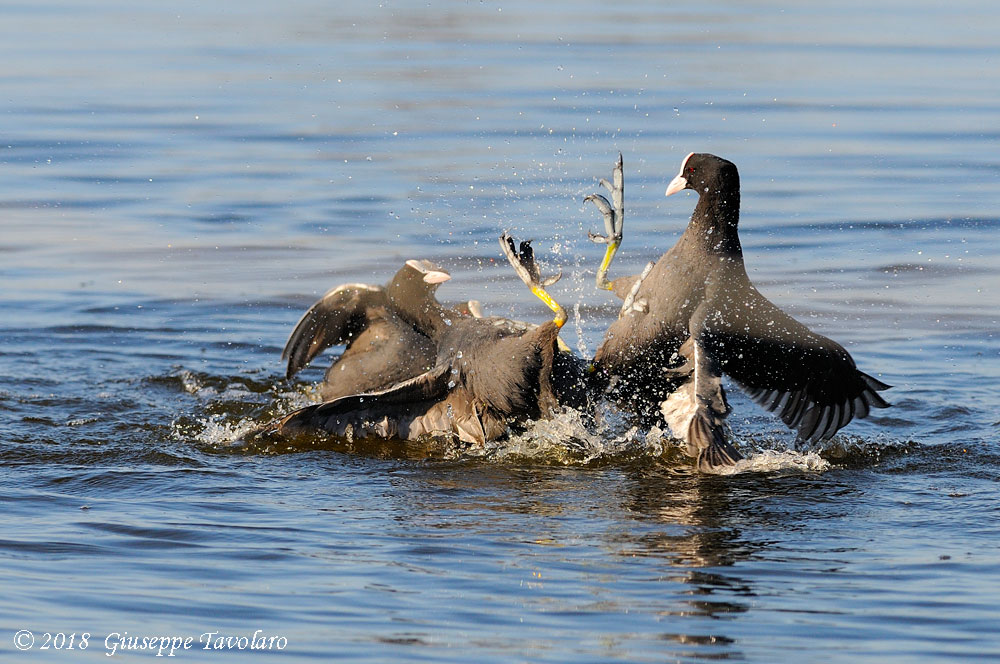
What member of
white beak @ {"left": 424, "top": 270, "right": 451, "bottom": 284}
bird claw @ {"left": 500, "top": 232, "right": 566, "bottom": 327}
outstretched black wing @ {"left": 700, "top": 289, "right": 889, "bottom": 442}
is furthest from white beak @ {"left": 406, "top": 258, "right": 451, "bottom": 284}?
outstretched black wing @ {"left": 700, "top": 289, "right": 889, "bottom": 442}

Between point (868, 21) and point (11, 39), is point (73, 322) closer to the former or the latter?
point (11, 39)

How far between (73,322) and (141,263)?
1181 mm

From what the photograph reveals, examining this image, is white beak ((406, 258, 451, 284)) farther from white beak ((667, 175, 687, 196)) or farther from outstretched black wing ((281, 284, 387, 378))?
white beak ((667, 175, 687, 196))

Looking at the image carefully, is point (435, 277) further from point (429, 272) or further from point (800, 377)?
point (800, 377)

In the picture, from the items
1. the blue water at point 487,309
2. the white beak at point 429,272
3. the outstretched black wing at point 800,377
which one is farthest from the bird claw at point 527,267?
the outstretched black wing at point 800,377

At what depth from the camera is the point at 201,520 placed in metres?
4.59

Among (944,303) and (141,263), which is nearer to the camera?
(944,303)

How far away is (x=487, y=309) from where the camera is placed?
300 inches

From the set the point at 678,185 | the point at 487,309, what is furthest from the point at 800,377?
the point at 487,309

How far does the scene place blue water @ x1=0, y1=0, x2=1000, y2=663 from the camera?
393 cm

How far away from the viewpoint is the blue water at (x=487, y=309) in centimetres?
393

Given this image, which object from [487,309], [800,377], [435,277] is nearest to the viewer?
[800,377]

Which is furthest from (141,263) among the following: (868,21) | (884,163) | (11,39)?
(868,21)

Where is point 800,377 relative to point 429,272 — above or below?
below
